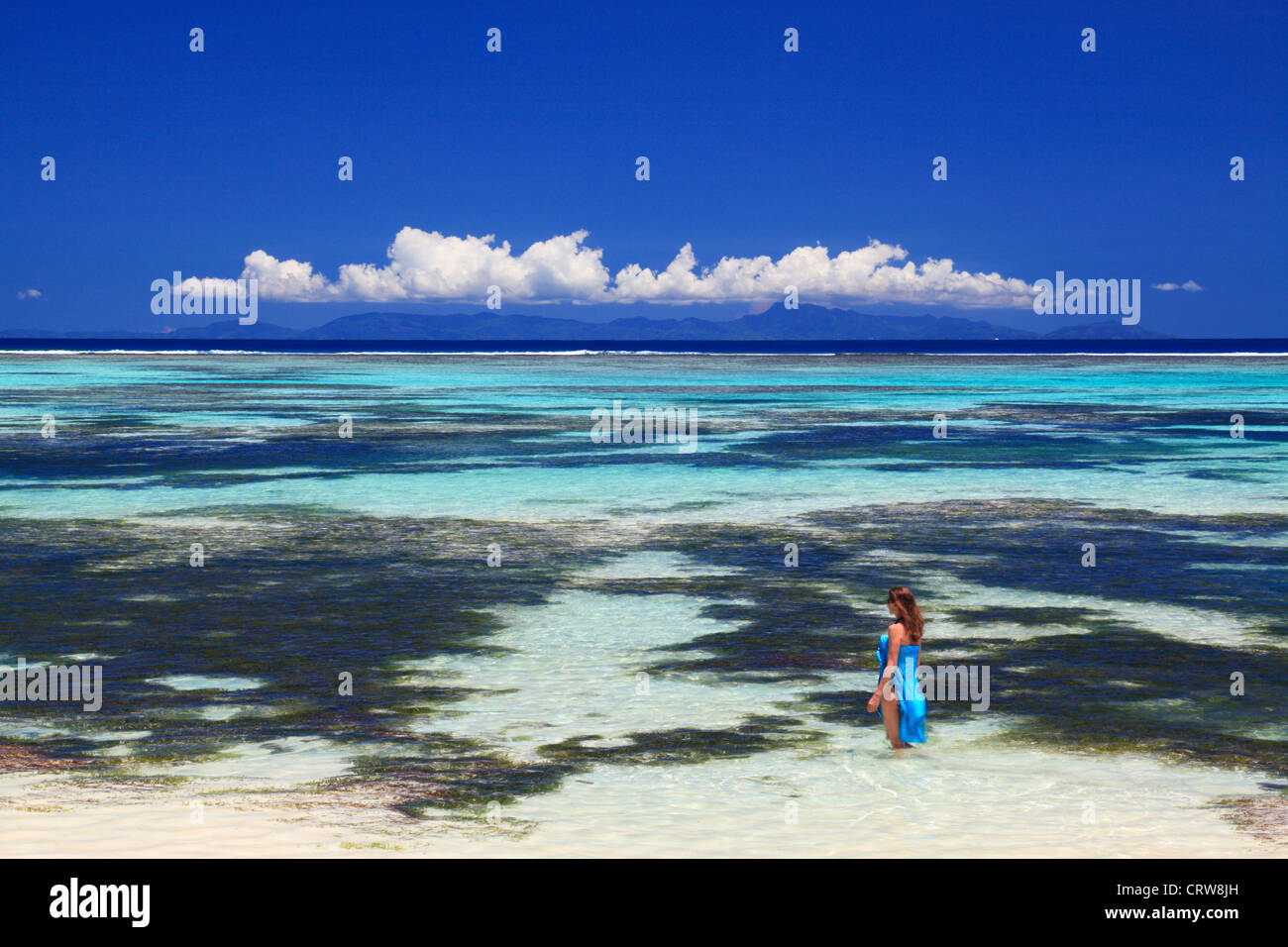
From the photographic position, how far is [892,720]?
9.84 metres

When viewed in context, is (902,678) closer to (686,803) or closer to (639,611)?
(686,803)

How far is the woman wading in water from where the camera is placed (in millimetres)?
9562

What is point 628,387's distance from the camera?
70.0 meters

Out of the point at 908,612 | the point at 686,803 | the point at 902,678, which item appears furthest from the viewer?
the point at 902,678

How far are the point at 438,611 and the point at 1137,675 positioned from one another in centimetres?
730

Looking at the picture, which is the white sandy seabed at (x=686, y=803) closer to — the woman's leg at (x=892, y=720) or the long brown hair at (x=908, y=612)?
the woman's leg at (x=892, y=720)

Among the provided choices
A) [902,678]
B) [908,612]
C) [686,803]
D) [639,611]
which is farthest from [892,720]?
[639,611]

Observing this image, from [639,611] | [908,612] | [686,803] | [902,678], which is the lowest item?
[686,803]

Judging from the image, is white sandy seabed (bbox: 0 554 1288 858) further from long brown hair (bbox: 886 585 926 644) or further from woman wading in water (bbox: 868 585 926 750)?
long brown hair (bbox: 886 585 926 644)

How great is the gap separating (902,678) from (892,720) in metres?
0.33

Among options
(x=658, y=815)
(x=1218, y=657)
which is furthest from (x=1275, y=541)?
(x=658, y=815)

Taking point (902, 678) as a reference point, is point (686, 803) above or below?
below
